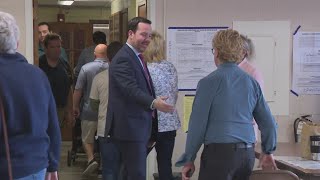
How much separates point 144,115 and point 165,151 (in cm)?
99

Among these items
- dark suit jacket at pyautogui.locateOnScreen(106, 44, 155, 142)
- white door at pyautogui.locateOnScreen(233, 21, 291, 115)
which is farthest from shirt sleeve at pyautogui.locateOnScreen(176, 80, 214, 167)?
white door at pyautogui.locateOnScreen(233, 21, 291, 115)

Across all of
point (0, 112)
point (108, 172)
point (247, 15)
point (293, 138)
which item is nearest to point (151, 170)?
point (108, 172)

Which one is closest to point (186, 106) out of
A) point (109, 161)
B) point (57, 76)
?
point (109, 161)

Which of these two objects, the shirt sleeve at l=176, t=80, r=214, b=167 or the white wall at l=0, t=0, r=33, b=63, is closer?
the shirt sleeve at l=176, t=80, r=214, b=167

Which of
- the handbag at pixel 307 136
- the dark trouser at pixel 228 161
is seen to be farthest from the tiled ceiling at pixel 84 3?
the dark trouser at pixel 228 161

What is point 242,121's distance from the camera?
273 centimetres

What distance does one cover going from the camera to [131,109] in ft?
10.9

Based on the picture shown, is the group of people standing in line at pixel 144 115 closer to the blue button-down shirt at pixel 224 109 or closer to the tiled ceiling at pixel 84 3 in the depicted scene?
the blue button-down shirt at pixel 224 109

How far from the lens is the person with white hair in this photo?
2174 mm

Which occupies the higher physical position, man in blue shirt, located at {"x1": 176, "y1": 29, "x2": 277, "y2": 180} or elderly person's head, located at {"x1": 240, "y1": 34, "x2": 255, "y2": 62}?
elderly person's head, located at {"x1": 240, "y1": 34, "x2": 255, "y2": 62}

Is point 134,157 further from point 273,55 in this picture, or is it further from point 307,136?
point 273,55

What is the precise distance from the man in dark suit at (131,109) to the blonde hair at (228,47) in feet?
1.98

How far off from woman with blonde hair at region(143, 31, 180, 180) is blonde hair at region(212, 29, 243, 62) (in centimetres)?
130

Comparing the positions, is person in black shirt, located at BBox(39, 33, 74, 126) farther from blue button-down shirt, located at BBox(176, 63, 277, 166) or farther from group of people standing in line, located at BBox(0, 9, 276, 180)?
blue button-down shirt, located at BBox(176, 63, 277, 166)
